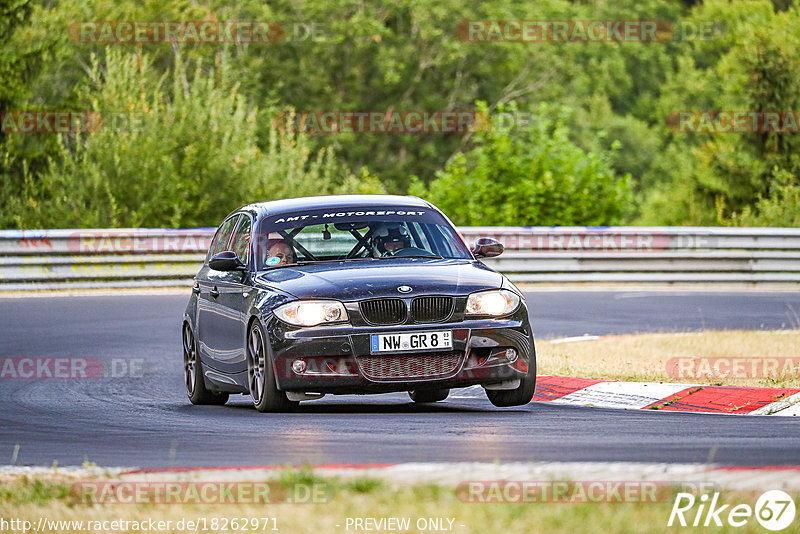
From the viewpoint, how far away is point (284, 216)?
1167 centimetres

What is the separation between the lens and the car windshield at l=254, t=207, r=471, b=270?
1130 cm

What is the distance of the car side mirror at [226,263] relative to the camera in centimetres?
1134

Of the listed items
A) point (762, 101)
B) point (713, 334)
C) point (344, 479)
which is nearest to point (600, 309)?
point (713, 334)

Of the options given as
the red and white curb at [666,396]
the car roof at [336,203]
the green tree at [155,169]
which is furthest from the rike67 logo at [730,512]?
the green tree at [155,169]

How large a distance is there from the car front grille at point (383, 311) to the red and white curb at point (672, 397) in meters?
2.13

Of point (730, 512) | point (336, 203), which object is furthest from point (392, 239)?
point (730, 512)

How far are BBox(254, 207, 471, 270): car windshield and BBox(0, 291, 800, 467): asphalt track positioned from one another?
3.72ft

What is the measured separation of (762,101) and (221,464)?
1463 inches

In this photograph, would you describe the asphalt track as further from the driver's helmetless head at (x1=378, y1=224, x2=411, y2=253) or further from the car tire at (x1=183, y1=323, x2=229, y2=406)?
the driver's helmetless head at (x1=378, y1=224, x2=411, y2=253)

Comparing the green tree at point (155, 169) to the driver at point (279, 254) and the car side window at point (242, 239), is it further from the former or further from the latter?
the driver at point (279, 254)

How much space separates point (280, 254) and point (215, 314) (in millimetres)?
858

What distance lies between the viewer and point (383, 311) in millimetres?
10148

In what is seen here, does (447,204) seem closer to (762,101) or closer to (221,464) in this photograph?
(762,101)

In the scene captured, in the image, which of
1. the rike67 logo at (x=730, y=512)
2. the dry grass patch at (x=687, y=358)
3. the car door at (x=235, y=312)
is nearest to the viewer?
the rike67 logo at (x=730, y=512)
